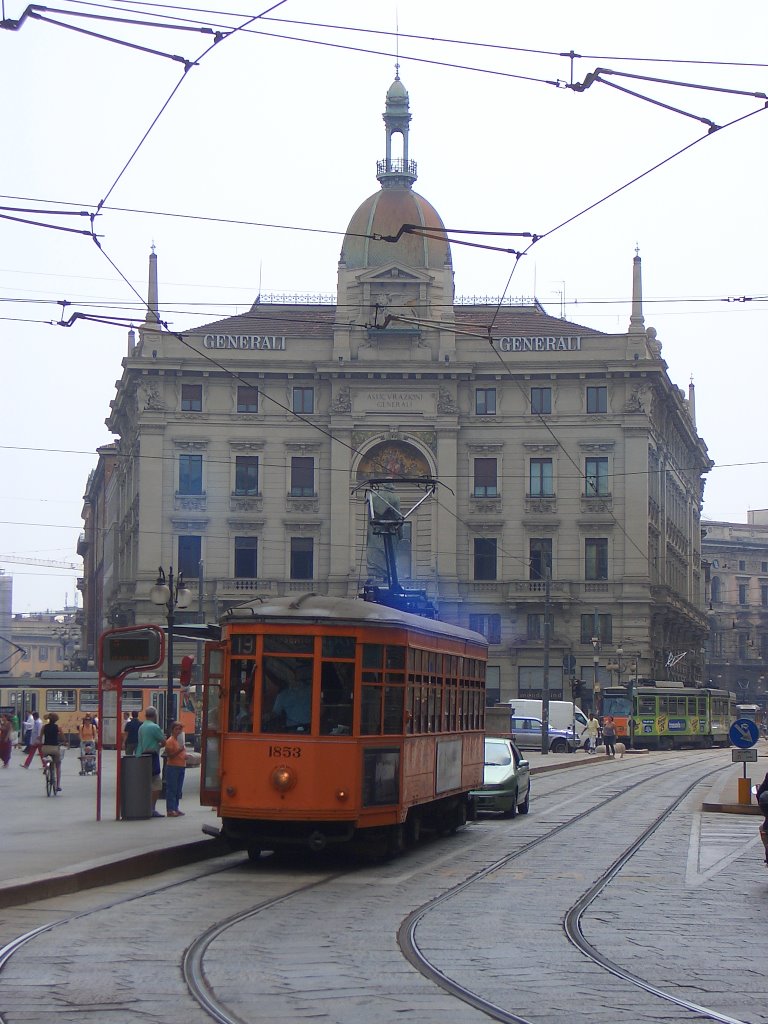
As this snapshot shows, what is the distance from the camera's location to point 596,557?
6812 centimetres

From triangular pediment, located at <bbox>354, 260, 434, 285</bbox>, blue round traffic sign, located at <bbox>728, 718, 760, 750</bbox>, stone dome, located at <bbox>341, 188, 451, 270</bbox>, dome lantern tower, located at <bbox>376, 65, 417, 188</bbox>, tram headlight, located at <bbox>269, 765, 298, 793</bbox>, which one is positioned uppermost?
dome lantern tower, located at <bbox>376, 65, 417, 188</bbox>

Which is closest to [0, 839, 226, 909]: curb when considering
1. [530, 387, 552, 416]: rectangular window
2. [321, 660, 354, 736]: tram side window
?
[321, 660, 354, 736]: tram side window

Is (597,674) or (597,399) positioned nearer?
(597,674)

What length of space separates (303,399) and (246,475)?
400cm

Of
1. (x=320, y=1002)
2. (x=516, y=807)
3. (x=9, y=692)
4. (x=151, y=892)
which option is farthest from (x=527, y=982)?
(x=9, y=692)

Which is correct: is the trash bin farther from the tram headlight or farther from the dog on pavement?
the dog on pavement

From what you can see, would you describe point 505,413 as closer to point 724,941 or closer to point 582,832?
point 582,832

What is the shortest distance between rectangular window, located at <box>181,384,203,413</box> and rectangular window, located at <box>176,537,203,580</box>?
17.8ft

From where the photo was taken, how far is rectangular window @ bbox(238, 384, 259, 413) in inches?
2677

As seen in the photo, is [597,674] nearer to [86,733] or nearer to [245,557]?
[245,557]

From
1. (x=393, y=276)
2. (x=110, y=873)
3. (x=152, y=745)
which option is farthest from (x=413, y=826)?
(x=393, y=276)

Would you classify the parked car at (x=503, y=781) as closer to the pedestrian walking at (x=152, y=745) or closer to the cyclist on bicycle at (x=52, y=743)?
the pedestrian walking at (x=152, y=745)

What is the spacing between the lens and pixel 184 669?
21062 mm

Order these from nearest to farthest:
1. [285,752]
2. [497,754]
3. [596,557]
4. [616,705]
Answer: [285,752] < [497,754] < [616,705] < [596,557]
